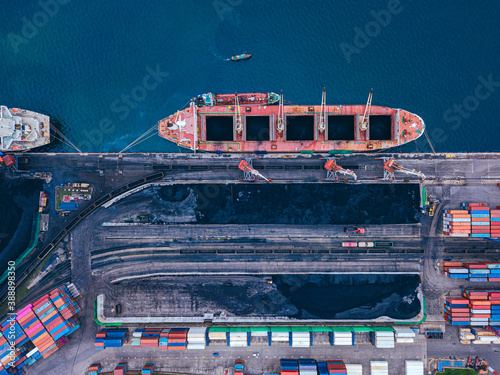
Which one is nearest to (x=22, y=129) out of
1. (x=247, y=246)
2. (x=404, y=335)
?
(x=247, y=246)

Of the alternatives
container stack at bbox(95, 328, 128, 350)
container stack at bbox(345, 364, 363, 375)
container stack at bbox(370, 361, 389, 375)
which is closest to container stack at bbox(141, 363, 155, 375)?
container stack at bbox(95, 328, 128, 350)

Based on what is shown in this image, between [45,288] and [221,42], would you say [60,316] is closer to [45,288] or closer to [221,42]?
[45,288]

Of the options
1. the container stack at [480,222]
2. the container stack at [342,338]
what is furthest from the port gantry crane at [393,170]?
the container stack at [342,338]

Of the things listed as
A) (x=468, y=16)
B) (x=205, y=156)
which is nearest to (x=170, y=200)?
(x=205, y=156)

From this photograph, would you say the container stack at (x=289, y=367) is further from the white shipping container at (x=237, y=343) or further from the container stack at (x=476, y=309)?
the container stack at (x=476, y=309)

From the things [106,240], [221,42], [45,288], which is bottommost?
[45,288]

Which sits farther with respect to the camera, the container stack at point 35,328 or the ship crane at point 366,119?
the ship crane at point 366,119
